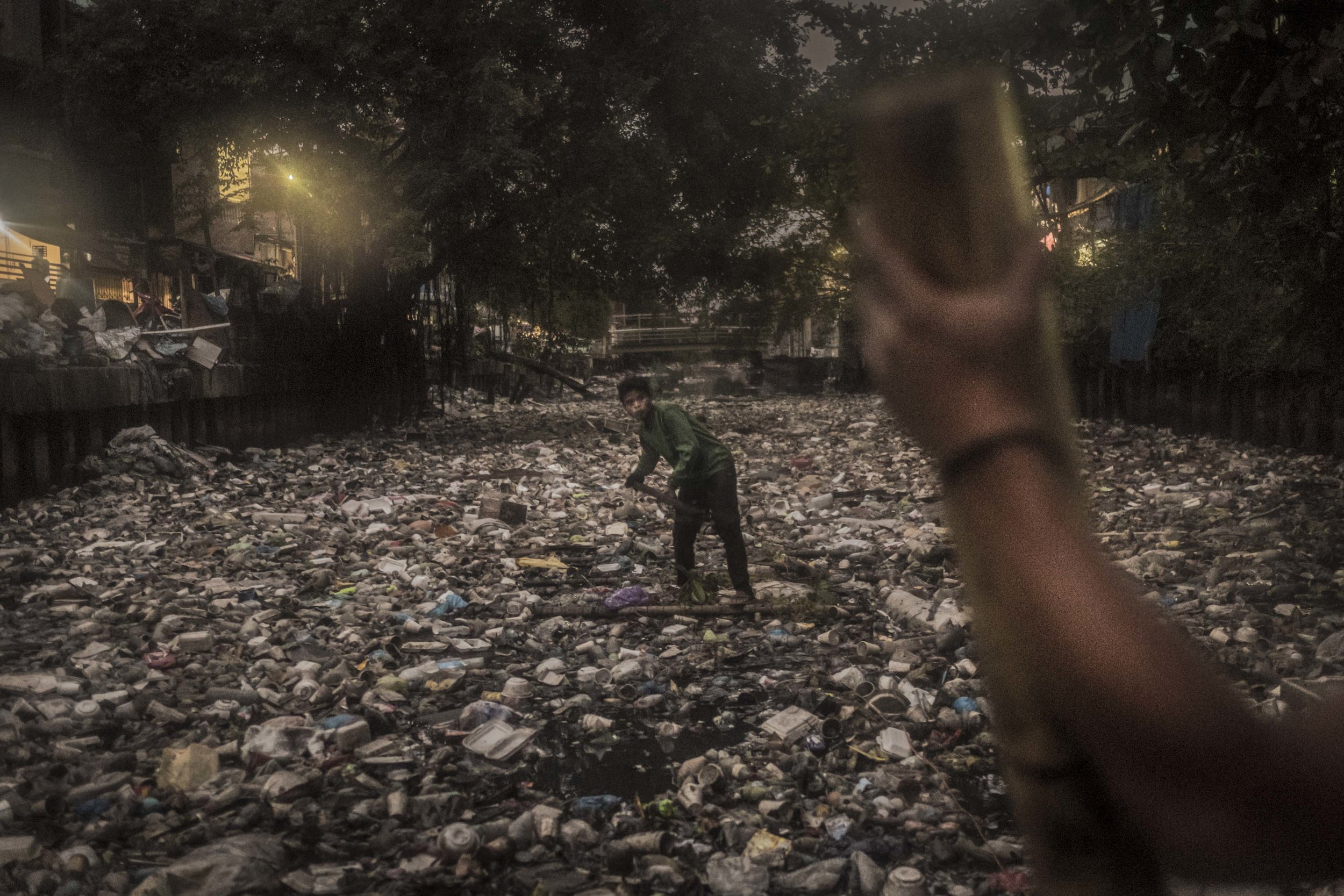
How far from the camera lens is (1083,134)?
5.86m

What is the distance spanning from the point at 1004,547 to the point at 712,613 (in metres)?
4.82

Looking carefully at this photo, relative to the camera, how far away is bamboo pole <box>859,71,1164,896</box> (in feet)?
1.82

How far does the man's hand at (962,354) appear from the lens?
1.80 ft

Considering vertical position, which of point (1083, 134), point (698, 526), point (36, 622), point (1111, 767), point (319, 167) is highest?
point (319, 167)

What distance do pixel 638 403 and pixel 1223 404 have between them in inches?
381

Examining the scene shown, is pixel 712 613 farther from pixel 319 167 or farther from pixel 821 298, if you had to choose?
pixel 821 298

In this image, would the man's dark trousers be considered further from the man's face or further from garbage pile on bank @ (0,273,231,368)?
garbage pile on bank @ (0,273,231,368)

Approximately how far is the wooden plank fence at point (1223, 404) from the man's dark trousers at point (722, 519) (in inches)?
241

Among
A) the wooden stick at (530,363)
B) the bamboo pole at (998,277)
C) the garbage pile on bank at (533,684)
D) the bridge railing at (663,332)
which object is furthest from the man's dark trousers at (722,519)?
the bridge railing at (663,332)

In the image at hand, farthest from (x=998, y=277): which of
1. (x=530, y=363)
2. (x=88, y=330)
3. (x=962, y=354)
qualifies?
(x=530, y=363)

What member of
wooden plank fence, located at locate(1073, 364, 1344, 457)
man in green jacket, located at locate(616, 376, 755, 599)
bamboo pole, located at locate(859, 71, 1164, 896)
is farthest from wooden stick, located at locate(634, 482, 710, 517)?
wooden plank fence, located at locate(1073, 364, 1344, 457)

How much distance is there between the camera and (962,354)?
56 centimetres

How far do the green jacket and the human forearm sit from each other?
487 cm

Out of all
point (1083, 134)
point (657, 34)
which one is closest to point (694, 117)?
A: point (657, 34)
